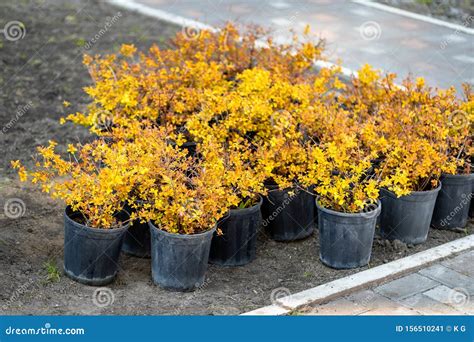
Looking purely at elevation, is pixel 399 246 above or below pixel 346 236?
below

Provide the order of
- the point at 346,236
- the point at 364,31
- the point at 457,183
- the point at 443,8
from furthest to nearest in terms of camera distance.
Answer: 1. the point at 443,8
2. the point at 364,31
3. the point at 457,183
4. the point at 346,236

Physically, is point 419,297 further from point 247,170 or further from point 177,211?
point 177,211

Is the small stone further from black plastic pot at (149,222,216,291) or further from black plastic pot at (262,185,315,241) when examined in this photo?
black plastic pot at (149,222,216,291)

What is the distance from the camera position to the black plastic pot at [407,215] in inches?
302

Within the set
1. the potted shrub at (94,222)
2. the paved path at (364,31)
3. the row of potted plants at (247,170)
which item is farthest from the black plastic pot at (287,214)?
the paved path at (364,31)

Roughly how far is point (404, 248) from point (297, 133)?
55.9 inches

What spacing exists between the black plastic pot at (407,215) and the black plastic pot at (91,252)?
247cm

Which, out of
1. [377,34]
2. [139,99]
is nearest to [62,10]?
[377,34]

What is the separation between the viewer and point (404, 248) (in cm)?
771

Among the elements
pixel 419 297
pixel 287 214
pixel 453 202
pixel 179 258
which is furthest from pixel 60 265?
pixel 453 202

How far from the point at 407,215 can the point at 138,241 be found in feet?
7.95

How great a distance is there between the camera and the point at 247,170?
7332 mm

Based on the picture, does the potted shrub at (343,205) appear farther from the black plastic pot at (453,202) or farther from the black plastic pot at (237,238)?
the black plastic pot at (453,202)

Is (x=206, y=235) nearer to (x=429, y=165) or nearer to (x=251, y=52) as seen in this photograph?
(x=429, y=165)
